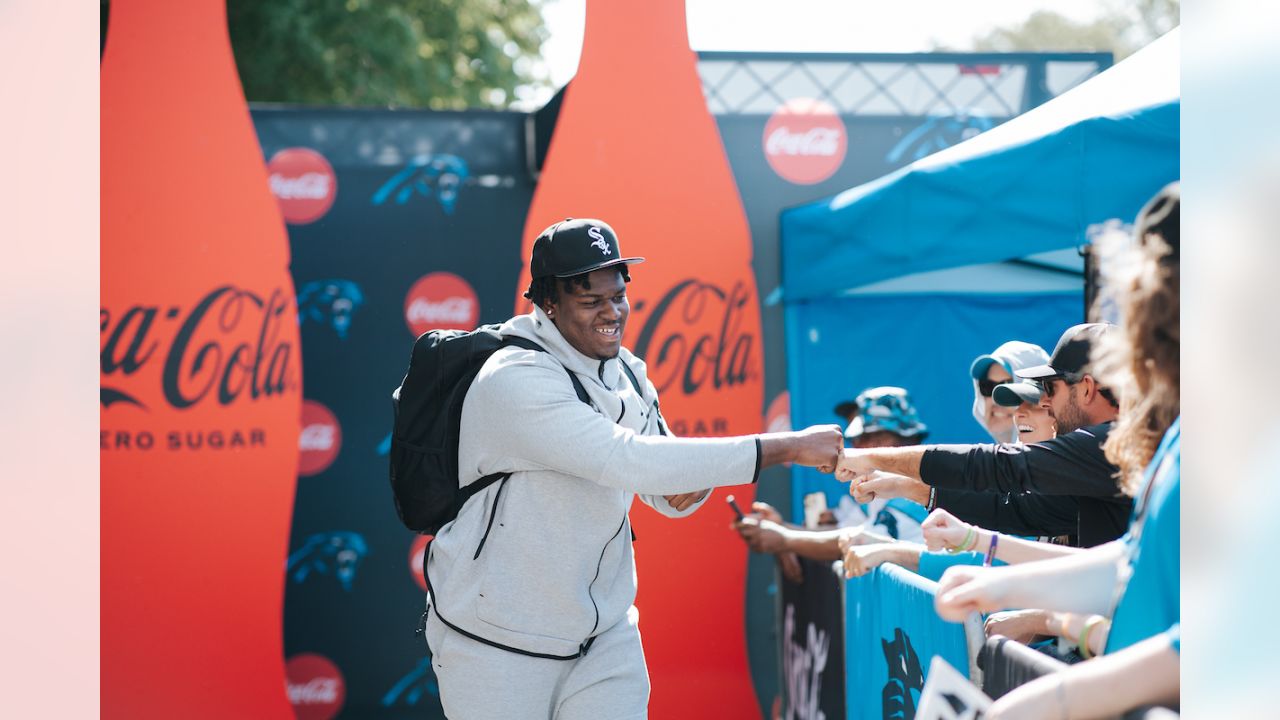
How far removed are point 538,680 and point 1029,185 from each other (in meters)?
2.19

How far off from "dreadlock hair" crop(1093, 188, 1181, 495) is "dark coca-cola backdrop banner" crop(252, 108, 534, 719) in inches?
180

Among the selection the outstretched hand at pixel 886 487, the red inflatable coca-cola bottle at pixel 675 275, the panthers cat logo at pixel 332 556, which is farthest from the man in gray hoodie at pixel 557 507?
the panthers cat logo at pixel 332 556

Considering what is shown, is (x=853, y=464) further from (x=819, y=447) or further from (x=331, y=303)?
(x=331, y=303)

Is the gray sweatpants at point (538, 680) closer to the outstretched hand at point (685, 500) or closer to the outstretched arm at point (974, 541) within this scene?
the outstretched hand at point (685, 500)

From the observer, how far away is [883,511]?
444 centimetres

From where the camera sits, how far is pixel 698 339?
5.92 m

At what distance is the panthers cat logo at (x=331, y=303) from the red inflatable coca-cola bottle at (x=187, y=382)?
151 mm

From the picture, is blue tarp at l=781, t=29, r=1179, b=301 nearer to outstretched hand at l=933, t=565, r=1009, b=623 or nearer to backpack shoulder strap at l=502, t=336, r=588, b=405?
backpack shoulder strap at l=502, t=336, r=588, b=405

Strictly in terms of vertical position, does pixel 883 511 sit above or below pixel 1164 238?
below

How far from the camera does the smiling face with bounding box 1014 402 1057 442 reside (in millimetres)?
3568

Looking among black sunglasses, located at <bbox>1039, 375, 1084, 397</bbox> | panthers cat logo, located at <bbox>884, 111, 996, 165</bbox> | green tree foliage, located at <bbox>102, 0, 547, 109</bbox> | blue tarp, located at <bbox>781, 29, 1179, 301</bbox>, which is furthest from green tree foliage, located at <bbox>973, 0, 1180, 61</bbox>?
black sunglasses, located at <bbox>1039, 375, 1084, 397</bbox>
